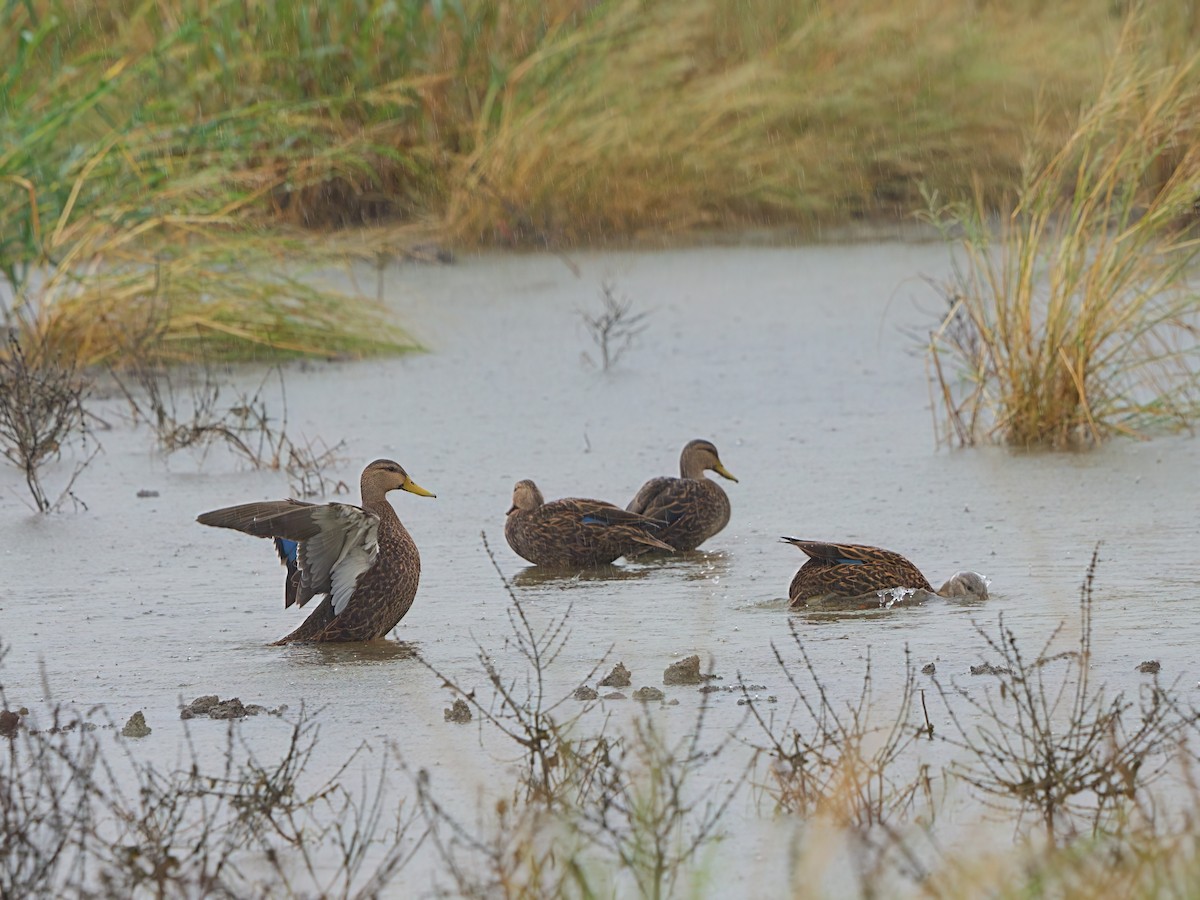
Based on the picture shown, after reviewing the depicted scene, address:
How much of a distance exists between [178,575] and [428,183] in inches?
289

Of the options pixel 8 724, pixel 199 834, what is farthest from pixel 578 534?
pixel 199 834

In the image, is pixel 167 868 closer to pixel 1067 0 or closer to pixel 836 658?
pixel 836 658

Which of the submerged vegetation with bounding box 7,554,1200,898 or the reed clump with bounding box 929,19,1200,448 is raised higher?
the reed clump with bounding box 929,19,1200,448

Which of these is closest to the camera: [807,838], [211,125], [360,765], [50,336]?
[807,838]

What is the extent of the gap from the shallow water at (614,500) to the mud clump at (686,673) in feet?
0.13

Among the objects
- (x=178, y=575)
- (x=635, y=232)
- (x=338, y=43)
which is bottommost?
(x=178, y=575)

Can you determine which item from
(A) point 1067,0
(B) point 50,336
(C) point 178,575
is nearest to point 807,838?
(C) point 178,575

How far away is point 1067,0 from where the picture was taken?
14453mm

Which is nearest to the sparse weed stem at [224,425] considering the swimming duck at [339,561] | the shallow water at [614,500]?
the shallow water at [614,500]

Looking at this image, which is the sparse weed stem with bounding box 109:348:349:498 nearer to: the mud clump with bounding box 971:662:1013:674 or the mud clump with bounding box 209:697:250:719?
the mud clump with bounding box 209:697:250:719

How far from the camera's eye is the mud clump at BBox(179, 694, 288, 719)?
13.8 ft

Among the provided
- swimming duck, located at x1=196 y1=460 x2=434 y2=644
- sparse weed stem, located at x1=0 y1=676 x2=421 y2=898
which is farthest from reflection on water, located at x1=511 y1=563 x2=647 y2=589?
sparse weed stem, located at x1=0 y1=676 x2=421 y2=898

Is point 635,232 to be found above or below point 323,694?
above

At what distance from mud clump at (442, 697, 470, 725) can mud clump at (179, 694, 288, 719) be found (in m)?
0.33
